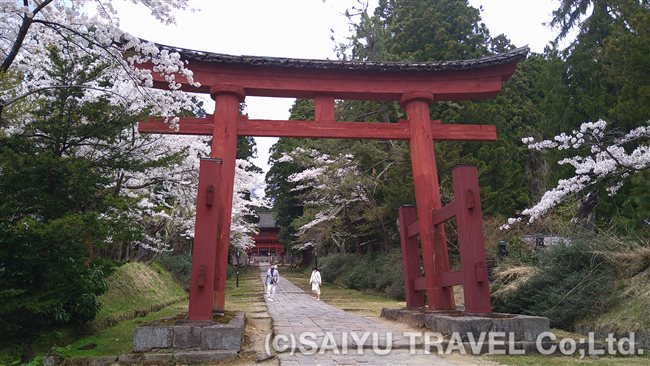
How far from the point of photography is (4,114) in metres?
9.25

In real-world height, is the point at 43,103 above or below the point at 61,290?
above

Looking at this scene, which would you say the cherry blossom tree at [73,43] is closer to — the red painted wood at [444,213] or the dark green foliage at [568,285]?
the red painted wood at [444,213]

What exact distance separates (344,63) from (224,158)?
128 inches

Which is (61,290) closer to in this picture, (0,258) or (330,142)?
(0,258)

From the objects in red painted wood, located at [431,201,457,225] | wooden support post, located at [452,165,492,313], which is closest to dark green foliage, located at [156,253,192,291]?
red painted wood, located at [431,201,457,225]

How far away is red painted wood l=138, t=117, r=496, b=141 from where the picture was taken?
962 centimetres

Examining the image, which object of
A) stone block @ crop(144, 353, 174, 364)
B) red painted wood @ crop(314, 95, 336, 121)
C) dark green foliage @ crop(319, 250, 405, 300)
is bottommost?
stone block @ crop(144, 353, 174, 364)

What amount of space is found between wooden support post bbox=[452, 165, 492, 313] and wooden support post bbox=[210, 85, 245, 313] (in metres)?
4.32

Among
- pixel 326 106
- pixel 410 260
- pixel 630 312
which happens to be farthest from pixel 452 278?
pixel 326 106

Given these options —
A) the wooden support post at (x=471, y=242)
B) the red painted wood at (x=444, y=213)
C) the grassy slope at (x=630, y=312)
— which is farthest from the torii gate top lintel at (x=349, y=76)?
the grassy slope at (x=630, y=312)

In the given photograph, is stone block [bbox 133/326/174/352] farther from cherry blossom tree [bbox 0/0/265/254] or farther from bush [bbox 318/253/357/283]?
bush [bbox 318/253/357/283]

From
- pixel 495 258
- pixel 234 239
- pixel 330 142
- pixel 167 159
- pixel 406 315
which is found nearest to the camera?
pixel 167 159

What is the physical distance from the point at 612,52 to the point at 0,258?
1501 cm

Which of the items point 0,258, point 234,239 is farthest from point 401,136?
point 234,239
